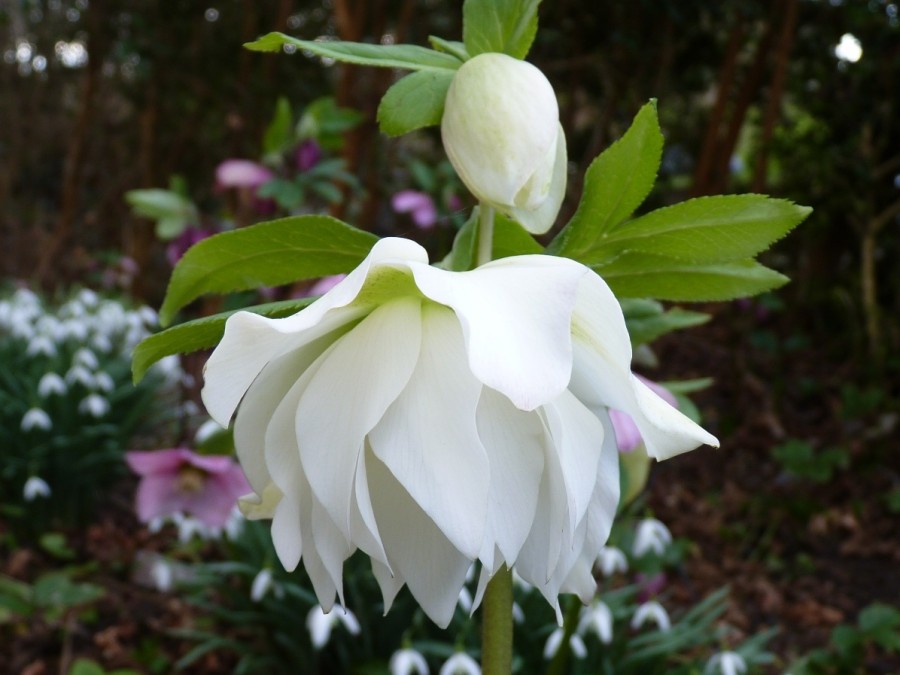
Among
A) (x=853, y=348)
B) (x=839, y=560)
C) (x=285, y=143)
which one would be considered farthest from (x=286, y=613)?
(x=853, y=348)

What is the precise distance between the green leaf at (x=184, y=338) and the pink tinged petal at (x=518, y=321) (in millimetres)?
78

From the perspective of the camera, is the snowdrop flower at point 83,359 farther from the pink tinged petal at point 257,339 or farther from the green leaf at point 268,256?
the pink tinged petal at point 257,339

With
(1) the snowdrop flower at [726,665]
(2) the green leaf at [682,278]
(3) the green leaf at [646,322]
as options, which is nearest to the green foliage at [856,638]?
(1) the snowdrop flower at [726,665]

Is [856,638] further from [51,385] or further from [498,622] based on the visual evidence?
[51,385]

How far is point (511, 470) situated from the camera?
0.83ft

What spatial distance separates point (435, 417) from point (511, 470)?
0.09 feet

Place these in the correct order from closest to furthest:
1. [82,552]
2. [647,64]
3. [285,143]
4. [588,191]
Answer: [588,191] → [285,143] → [82,552] → [647,64]

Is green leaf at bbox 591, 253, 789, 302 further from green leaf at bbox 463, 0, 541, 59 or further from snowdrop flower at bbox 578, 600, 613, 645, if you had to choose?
snowdrop flower at bbox 578, 600, 613, 645

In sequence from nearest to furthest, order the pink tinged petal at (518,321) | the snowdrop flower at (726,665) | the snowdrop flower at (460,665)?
1. the pink tinged petal at (518,321)
2. the snowdrop flower at (460,665)
3. the snowdrop flower at (726,665)

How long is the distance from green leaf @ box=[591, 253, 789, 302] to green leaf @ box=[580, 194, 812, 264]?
2cm

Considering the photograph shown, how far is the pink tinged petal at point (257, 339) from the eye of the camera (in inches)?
9.3

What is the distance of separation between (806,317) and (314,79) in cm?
216

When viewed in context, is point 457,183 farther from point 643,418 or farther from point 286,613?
point 643,418

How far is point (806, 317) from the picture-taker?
347 cm
